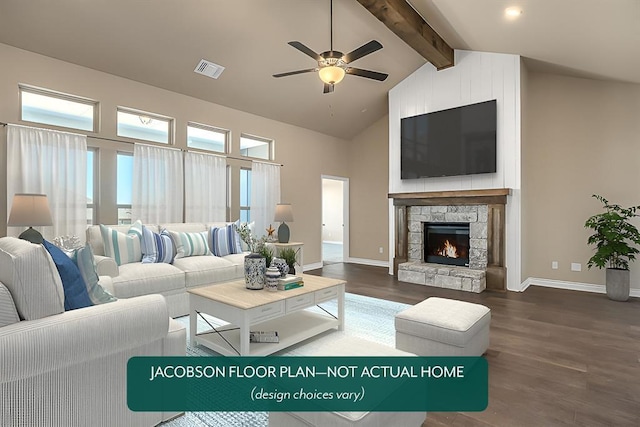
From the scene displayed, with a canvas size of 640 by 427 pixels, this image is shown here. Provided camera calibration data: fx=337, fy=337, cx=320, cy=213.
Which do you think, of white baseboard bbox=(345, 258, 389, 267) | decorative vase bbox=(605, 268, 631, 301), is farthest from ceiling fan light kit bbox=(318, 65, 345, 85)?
white baseboard bbox=(345, 258, 389, 267)

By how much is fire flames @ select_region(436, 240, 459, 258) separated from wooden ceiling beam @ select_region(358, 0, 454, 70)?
2985 mm

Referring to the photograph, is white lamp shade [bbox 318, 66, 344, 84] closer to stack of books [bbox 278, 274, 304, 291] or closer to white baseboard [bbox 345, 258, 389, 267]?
Result: stack of books [bbox 278, 274, 304, 291]

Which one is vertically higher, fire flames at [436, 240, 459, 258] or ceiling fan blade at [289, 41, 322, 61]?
ceiling fan blade at [289, 41, 322, 61]

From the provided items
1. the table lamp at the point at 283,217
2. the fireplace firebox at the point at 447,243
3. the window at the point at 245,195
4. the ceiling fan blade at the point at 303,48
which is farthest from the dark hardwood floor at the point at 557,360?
the ceiling fan blade at the point at 303,48

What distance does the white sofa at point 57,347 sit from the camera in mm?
1404

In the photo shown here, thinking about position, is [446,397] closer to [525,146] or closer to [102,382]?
[102,382]

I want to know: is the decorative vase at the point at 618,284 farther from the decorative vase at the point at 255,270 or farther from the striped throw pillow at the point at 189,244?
the striped throw pillow at the point at 189,244

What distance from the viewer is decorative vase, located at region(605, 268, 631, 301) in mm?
4449

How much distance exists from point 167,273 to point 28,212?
1353mm

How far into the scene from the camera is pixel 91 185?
4.23 metres

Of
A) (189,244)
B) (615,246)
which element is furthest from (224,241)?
(615,246)

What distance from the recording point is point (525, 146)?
17.1ft

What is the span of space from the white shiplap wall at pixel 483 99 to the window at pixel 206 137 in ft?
10.3

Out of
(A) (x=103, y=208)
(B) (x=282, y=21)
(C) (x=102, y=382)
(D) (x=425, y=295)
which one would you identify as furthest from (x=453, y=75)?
(C) (x=102, y=382)
